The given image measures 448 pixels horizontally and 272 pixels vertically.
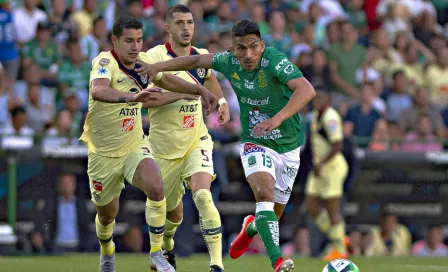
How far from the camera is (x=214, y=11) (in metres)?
20.7

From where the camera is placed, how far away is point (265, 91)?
36.3 ft

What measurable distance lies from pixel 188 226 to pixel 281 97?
6311 millimetres

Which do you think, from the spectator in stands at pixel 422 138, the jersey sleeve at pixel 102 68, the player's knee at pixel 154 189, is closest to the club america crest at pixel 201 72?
the jersey sleeve at pixel 102 68

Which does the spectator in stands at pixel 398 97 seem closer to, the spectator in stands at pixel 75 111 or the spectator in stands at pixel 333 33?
the spectator in stands at pixel 333 33

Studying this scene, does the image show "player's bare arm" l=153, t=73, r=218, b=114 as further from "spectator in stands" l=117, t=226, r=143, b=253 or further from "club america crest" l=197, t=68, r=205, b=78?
"spectator in stands" l=117, t=226, r=143, b=253

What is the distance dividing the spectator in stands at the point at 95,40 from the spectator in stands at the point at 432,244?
6.88 m

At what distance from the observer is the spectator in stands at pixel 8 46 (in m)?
18.1

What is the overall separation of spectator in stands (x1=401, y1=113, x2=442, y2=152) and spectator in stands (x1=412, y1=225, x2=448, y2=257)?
4.83 ft

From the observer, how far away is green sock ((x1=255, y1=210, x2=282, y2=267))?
10.7m

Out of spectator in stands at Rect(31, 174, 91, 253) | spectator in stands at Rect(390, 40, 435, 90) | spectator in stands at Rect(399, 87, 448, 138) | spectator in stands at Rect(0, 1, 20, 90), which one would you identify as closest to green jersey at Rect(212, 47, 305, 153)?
spectator in stands at Rect(31, 174, 91, 253)

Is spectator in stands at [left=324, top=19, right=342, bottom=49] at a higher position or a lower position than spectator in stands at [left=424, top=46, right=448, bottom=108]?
higher

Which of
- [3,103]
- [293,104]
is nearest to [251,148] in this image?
[293,104]

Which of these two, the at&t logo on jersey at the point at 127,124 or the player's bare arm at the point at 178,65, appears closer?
the player's bare arm at the point at 178,65

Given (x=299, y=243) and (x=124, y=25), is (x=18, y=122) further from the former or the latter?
(x=124, y=25)
